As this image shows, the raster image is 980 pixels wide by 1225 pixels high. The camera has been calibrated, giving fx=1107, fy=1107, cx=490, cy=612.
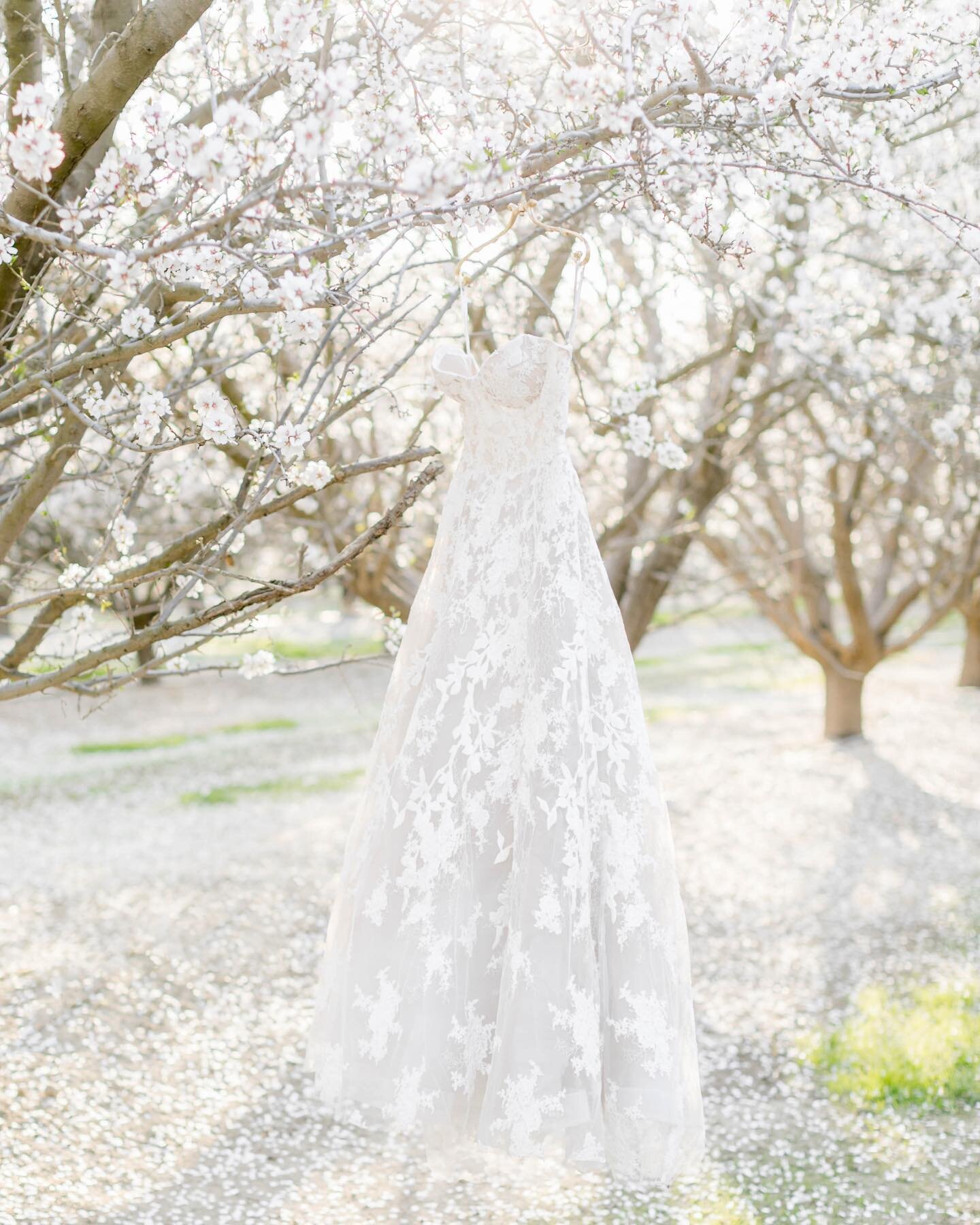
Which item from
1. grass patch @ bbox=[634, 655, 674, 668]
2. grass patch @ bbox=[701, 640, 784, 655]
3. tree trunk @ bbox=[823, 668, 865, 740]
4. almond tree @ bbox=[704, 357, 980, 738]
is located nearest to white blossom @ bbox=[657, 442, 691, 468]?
almond tree @ bbox=[704, 357, 980, 738]

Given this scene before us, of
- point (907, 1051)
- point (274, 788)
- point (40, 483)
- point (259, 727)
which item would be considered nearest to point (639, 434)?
point (40, 483)

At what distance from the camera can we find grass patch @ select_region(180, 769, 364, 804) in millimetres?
10328

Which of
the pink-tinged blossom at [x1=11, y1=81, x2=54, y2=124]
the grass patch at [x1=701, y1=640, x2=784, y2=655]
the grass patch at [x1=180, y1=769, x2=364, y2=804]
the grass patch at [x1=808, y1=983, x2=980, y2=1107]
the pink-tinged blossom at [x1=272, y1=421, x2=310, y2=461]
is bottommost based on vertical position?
the grass patch at [x1=808, y1=983, x2=980, y2=1107]

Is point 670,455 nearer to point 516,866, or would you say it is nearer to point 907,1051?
point 516,866

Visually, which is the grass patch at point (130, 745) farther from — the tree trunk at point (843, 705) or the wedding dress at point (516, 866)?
the wedding dress at point (516, 866)

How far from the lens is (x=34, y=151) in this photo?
1.80 meters

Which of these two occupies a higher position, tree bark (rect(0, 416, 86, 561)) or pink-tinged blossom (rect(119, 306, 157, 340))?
pink-tinged blossom (rect(119, 306, 157, 340))

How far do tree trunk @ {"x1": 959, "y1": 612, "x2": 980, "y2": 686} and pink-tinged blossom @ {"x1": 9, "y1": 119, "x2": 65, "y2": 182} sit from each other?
1554 cm

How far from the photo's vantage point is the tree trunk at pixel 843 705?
456 inches

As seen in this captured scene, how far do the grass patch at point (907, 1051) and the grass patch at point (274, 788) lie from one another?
6.43 metres

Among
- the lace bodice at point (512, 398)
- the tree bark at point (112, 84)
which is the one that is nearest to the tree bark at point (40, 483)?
the tree bark at point (112, 84)

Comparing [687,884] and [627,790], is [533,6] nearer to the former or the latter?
[627,790]

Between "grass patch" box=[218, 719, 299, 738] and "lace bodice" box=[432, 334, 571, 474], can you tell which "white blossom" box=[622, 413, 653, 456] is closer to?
"lace bodice" box=[432, 334, 571, 474]

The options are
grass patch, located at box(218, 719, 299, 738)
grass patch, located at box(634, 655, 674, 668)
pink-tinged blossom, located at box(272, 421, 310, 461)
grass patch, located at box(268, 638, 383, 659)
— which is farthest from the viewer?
grass patch, located at box(634, 655, 674, 668)
